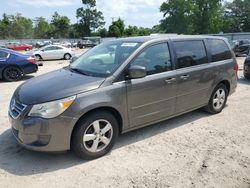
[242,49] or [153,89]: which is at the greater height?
[153,89]

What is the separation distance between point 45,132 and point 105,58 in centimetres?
169

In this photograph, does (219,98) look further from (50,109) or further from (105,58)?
(50,109)

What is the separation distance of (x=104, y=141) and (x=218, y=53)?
132 inches

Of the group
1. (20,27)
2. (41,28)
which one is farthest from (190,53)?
(41,28)

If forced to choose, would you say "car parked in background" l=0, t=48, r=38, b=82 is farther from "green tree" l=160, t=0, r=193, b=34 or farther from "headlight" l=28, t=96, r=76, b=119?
"green tree" l=160, t=0, r=193, b=34

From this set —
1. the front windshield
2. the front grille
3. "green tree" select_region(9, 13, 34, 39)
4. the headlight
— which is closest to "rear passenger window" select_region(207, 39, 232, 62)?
the front windshield

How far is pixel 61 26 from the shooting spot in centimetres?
8944

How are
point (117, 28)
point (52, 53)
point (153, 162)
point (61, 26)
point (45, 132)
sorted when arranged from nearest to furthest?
point (45, 132) < point (153, 162) < point (52, 53) < point (117, 28) < point (61, 26)

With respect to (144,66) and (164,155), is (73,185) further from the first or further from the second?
(144,66)

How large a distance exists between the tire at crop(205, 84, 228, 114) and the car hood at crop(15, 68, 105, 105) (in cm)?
286

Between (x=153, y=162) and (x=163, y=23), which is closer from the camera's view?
(x=153, y=162)

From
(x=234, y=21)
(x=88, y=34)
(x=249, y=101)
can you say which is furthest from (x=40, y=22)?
(x=249, y=101)

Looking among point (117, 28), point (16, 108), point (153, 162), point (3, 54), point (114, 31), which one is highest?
point (117, 28)

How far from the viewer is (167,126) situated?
5.27 m
